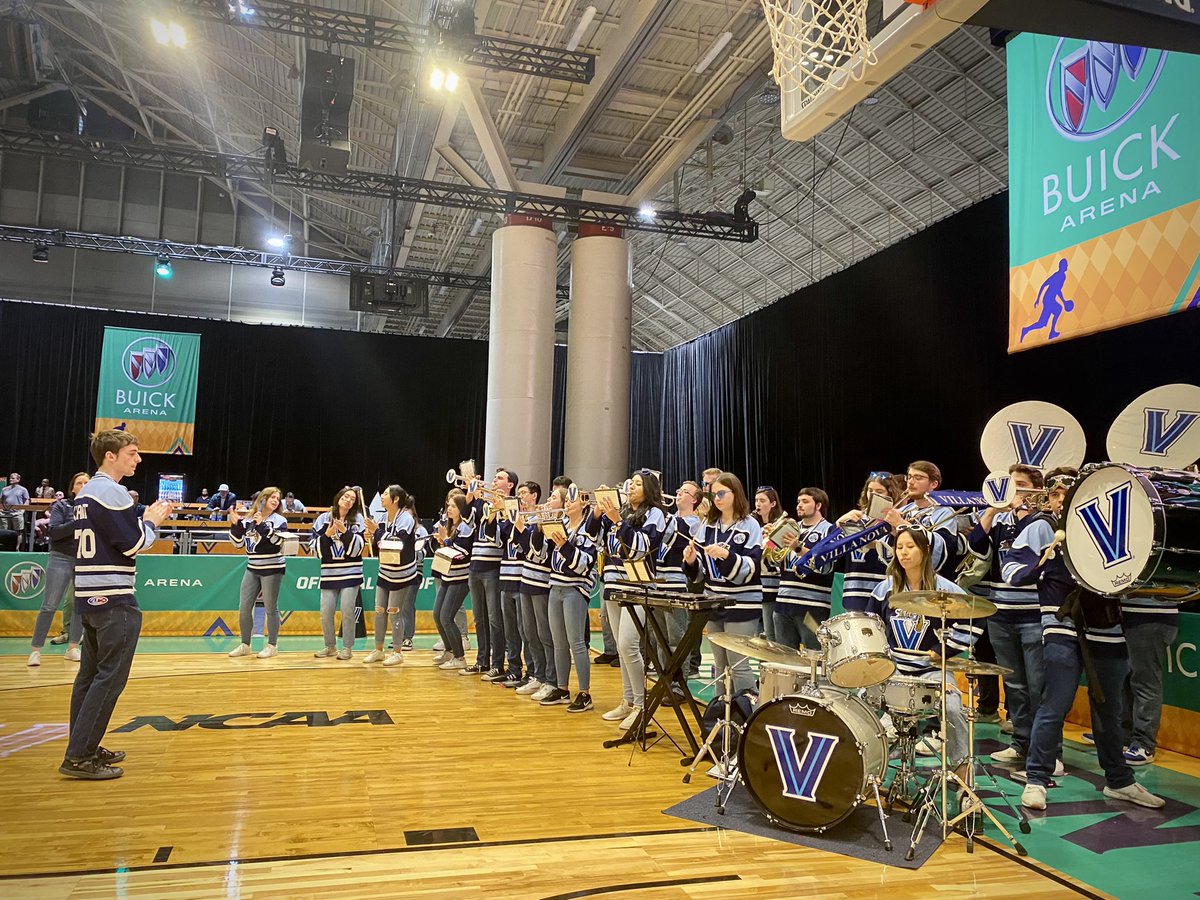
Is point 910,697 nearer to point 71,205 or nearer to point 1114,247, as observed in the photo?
point 1114,247

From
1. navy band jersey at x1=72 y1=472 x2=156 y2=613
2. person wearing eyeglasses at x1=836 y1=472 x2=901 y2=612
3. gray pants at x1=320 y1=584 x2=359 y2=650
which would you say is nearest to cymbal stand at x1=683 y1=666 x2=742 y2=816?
person wearing eyeglasses at x1=836 y1=472 x2=901 y2=612

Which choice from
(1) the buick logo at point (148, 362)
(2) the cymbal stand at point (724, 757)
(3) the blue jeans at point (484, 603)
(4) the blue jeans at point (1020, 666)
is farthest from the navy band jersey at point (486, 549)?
(1) the buick logo at point (148, 362)

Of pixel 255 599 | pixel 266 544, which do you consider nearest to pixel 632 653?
pixel 266 544

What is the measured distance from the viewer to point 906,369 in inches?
464

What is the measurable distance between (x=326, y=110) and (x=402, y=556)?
6748 millimetres

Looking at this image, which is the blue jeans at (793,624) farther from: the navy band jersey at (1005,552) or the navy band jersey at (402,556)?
the navy band jersey at (402,556)

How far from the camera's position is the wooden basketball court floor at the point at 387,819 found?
3.04m

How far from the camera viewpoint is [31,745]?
4.80m

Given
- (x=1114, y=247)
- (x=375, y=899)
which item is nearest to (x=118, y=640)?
(x=375, y=899)

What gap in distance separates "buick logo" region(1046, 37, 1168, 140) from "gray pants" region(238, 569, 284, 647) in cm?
765

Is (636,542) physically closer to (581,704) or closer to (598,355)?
(581,704)

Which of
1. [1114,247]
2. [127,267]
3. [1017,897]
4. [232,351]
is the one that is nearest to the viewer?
[1017,897]

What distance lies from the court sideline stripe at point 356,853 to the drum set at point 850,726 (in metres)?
0.40

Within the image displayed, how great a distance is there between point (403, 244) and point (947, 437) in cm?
1235
